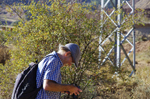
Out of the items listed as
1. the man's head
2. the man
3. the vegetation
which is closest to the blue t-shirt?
the man

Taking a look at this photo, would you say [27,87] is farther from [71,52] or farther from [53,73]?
[71,52]

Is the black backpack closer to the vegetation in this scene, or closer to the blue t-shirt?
the blue t-shirt

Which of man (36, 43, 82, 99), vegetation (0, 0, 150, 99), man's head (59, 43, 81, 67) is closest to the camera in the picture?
man (36, 43, 82, 99)

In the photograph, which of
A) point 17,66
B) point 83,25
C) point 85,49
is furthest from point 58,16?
point 17,66

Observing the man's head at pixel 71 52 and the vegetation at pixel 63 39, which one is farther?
the vegetation at pixel 63 39

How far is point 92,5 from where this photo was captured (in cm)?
438

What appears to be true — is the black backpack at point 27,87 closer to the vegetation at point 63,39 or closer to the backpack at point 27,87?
the backpack at point 27,87

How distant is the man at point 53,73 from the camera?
1908 millimetres

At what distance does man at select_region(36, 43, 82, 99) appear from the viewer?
1.91 metres

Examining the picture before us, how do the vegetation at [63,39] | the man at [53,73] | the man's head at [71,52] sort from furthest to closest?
the vegetation at [63,39] < the man's head at [71,52] < the man at [53,73]

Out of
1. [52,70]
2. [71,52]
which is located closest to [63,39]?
[71,52]

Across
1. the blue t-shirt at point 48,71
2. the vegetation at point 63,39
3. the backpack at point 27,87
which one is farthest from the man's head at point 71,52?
the vegetation at point 63,39

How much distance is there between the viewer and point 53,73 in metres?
1.94

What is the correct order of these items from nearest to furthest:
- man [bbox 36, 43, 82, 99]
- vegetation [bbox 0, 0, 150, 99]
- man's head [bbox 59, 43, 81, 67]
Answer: man [bbox 36, 43, 82, 99] < man's head [bbox 59, 43, 81, 67] < vegetation [bbox 0, 0, 150, 99]
